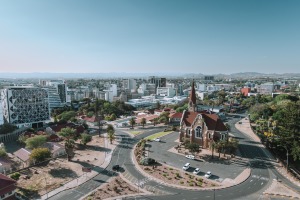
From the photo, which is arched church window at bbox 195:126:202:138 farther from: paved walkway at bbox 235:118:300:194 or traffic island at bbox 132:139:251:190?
paved walkway at bbox 235:118:300:194

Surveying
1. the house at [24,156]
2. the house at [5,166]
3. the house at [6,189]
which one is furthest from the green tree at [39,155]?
the house at [6,189]

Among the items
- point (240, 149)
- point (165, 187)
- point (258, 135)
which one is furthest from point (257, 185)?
point (258, 135)

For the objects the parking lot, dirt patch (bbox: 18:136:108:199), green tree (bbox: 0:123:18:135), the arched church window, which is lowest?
dirt patch (bbox: 18:136:108:199)

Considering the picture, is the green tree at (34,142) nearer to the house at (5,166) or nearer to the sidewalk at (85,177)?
the house at (5,166)

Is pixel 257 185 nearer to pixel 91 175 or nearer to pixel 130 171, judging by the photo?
pixel 130 171

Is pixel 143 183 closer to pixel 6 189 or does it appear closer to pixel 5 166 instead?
pixel 6 189

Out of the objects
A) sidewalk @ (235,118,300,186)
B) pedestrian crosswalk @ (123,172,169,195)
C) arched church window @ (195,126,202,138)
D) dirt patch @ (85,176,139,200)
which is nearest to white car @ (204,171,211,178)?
pedestrian crosswalk @ (123,172,169,195)
